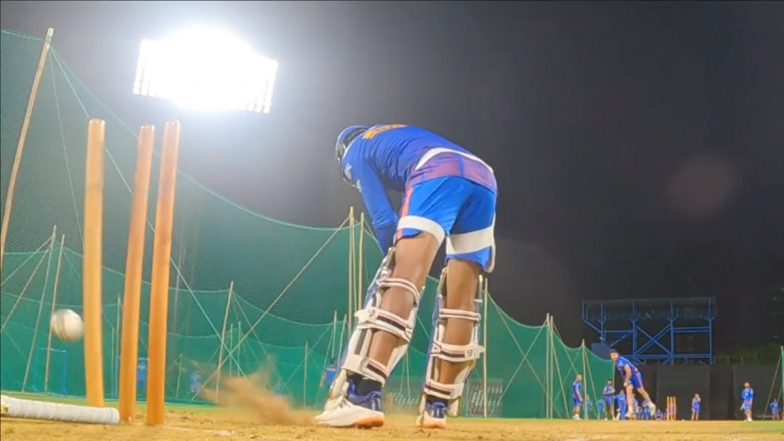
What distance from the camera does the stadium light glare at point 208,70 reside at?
7387mm

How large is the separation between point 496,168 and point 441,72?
114cm

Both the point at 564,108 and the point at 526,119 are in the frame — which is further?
the point at 526,119

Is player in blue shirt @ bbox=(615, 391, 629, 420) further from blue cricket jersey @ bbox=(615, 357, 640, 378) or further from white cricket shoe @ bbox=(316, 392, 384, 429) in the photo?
white cricket shoe @ bbox=(316, 392, 384, 429)

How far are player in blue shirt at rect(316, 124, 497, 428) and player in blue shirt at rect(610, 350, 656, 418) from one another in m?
0.97

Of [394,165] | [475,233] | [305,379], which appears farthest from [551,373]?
[394,165]

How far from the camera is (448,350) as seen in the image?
9.62 feet

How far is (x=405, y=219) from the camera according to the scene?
2.65 meters

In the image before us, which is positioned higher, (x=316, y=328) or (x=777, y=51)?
(x=777, y=51)

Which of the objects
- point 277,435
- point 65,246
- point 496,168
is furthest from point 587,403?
point 277,435

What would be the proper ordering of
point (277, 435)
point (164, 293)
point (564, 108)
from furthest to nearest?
point (564, 108) → point (164, 293) → point (277, 435)

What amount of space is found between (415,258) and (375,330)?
0.81 ft

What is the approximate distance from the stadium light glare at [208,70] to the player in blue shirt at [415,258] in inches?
178

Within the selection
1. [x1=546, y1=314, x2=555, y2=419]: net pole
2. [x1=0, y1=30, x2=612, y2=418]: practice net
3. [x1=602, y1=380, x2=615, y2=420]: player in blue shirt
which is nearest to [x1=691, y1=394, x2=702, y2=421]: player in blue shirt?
[x1=0, y1=30, x2=612, y2=418]: practice net

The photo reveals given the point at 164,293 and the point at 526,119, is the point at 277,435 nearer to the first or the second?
the point at 164,293
